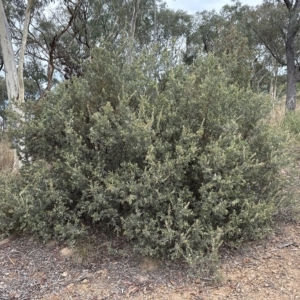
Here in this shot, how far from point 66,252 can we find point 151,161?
44.3 inches

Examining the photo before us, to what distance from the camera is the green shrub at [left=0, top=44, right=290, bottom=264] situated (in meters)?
2.24

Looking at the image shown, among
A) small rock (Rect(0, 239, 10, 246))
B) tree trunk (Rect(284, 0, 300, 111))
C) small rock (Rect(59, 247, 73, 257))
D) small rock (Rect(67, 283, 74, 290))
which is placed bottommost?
small rock (Rect(67, 283, 74, 290))

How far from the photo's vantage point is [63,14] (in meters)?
12.0

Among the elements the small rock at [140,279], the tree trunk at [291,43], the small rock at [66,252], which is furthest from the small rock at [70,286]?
the tree trunk at [291,43]

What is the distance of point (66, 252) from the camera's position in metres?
2.54

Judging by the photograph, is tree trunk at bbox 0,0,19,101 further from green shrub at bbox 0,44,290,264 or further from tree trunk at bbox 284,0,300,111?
tree trunk at bbox 284,0,300,111

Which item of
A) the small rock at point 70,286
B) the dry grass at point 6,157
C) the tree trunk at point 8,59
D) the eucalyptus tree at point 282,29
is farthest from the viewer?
the eucalyptus tree at point 282,29

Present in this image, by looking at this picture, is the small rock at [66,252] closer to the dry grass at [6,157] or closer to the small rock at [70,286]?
the small rock at [70,286]

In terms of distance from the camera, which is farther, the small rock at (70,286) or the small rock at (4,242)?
the small rock at (4,242)

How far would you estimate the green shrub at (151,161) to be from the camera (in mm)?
2238

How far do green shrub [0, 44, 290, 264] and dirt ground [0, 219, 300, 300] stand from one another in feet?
0.53

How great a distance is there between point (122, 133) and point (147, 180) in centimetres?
44

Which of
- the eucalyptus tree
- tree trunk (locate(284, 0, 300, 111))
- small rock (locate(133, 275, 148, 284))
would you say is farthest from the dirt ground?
the eucalyptus tree

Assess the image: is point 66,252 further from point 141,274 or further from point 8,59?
point 8,59
